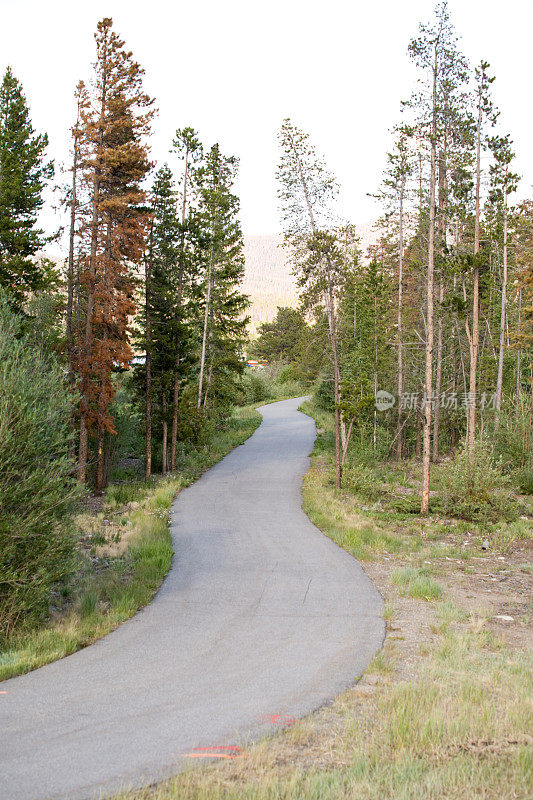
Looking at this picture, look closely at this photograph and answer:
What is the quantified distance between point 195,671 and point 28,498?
3.39 metres

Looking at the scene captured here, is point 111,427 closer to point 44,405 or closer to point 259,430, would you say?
point 44,405

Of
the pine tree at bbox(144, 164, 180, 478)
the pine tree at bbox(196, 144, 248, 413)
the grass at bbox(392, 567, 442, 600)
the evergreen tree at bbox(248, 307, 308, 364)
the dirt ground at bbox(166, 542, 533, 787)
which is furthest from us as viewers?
the evergreen tree at bbox(248, 307, 308, 364)

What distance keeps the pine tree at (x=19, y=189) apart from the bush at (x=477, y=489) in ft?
53.1

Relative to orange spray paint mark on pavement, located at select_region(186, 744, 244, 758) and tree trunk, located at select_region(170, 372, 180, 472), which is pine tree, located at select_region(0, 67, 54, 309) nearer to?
tree trunk, located at select_region(170, 372, 180, 472)

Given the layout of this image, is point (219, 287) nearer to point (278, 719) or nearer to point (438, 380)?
point (438, 380)

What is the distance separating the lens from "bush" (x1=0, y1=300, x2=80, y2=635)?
792 centimetres

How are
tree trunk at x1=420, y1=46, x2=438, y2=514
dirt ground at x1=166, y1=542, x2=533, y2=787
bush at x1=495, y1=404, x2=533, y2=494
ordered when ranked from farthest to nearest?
bush at x1=495, y1=404, x2=533, y2=494 < tree trunk at x1=420, y1=46, x2=438, y2=514 < dirt ground at x1=166, y1=542, x2=533, y2=787

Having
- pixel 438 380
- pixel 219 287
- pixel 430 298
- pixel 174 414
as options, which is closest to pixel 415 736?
pixel 430 298

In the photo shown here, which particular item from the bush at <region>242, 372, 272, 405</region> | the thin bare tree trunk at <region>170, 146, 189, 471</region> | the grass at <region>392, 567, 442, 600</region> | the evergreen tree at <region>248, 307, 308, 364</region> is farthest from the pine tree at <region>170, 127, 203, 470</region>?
the evergreen tree at <region>248, 307, 308, 364</region>

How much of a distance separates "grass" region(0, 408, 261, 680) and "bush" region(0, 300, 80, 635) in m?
0.55

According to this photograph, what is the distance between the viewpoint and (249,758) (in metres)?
4.78

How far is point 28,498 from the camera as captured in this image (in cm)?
823

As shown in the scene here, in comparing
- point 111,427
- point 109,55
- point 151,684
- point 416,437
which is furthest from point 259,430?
point 151,684

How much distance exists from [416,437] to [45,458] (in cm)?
2625
